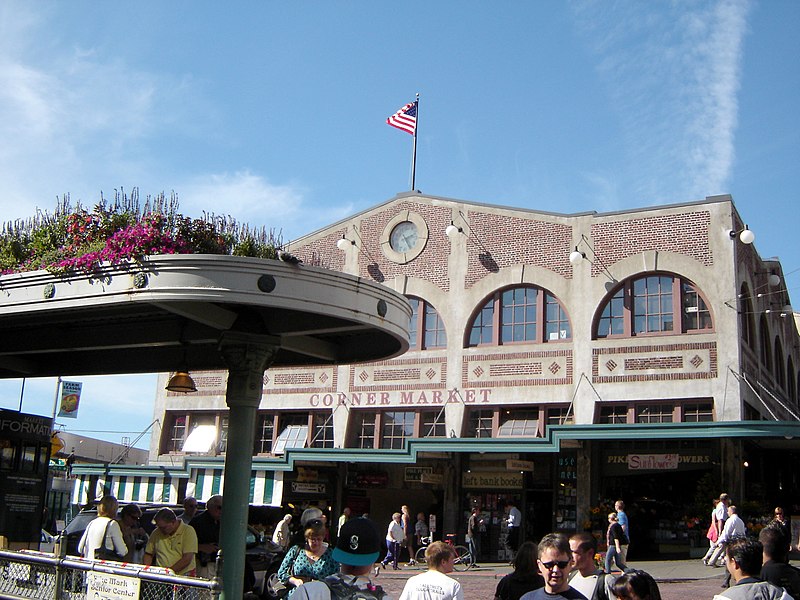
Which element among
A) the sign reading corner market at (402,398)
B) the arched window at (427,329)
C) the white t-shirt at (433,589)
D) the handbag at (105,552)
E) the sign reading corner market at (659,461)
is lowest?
the handbag at (105,552)

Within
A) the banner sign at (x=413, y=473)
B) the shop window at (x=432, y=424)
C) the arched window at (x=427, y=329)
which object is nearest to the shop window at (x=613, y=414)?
the shop window at (x=432, y=424)

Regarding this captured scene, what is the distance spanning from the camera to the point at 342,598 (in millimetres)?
5281

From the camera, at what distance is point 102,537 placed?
32.3ft

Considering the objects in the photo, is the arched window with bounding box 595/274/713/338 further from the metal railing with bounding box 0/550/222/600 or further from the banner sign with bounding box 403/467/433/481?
the metal railing with bounding box 0/550/222/600

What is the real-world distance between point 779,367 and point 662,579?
1769cm

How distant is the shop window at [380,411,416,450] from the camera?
29.9m

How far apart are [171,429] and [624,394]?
17609mm

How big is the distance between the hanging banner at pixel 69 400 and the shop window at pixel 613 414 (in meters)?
27.8

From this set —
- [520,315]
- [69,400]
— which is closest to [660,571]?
[520,315]

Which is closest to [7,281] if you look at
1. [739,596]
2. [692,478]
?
[739,596]

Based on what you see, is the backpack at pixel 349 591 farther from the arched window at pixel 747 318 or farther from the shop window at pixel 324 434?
the shop window at pixel 324 434

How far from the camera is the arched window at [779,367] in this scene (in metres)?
34.1

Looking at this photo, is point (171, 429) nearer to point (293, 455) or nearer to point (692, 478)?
point (293, 455)

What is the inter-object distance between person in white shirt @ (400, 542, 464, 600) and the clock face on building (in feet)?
82.3
